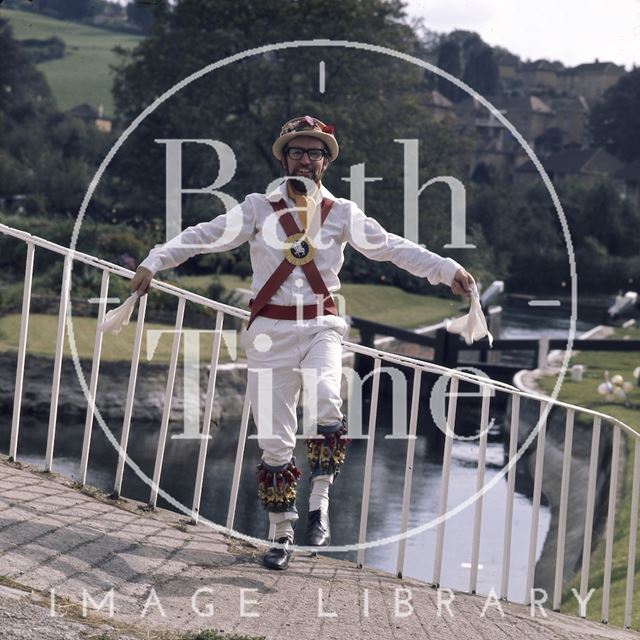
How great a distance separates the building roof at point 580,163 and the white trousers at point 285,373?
82279 millimetres

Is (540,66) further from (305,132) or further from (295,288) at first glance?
(295,288)

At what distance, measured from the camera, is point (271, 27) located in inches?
1708

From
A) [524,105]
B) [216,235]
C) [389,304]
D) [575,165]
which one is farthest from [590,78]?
[216,235]

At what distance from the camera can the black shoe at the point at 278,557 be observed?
548 cm

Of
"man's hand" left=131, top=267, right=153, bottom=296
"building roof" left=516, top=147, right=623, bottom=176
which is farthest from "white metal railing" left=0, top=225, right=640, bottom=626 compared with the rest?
"building roof" left=516, top=147, right=623, bottom=176

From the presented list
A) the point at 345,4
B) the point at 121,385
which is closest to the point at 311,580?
the point at 121,385

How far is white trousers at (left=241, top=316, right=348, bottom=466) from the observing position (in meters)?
5.56

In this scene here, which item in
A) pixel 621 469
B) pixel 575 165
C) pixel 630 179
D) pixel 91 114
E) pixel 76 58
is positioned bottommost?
pixel 621 469

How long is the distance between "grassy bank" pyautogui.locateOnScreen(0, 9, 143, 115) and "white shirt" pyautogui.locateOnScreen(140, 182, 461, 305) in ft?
312

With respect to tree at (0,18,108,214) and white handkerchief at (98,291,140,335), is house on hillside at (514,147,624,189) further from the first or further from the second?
white handkerchief at (98,291,140,335)

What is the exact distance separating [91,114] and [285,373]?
90.4 m

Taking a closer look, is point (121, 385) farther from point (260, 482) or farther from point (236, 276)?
point (260, 482)

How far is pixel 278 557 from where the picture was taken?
550 centimetres

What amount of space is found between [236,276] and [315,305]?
94.8 feet
